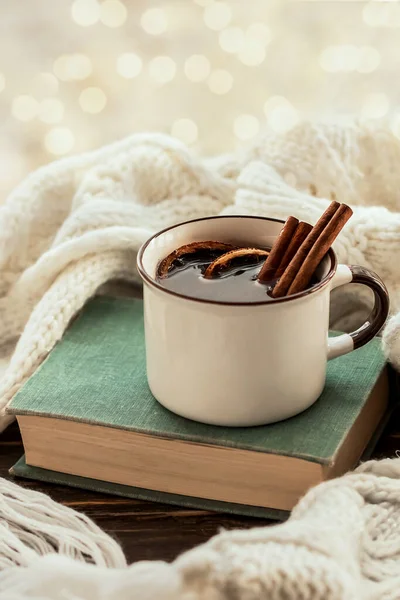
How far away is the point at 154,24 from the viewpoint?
1.40m

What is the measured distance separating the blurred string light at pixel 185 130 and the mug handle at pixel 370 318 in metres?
0.68

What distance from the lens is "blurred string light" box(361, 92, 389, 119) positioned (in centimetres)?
138

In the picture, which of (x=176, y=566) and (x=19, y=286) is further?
(x=19, y=286)

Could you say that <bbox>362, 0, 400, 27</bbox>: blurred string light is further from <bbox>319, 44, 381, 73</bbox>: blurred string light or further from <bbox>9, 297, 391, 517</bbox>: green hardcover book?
<bbox>9, 297, 391, 517</bbox>: green hardcover book

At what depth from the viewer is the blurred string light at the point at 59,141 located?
1.47 m

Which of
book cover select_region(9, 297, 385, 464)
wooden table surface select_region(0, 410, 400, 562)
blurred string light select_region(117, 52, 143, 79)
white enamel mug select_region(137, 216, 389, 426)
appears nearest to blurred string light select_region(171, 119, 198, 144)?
blurred string light select_region(117, 52, 143, 79)

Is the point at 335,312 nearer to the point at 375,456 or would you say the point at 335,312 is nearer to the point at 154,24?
the point at 375,456

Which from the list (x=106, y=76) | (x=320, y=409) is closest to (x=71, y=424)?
(x=320, y=409)

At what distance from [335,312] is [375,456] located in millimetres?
196

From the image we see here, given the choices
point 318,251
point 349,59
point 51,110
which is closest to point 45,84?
point 51,110

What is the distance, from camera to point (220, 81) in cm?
142

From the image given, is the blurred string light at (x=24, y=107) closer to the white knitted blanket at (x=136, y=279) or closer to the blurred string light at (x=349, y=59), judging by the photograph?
the white knitted blanket at (x=136, y=279)

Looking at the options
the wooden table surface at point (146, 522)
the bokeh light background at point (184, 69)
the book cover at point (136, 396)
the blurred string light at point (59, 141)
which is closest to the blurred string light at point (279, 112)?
the bokeh light background at point (184, 69)

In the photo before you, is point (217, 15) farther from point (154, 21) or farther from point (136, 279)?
point (136, 279)
